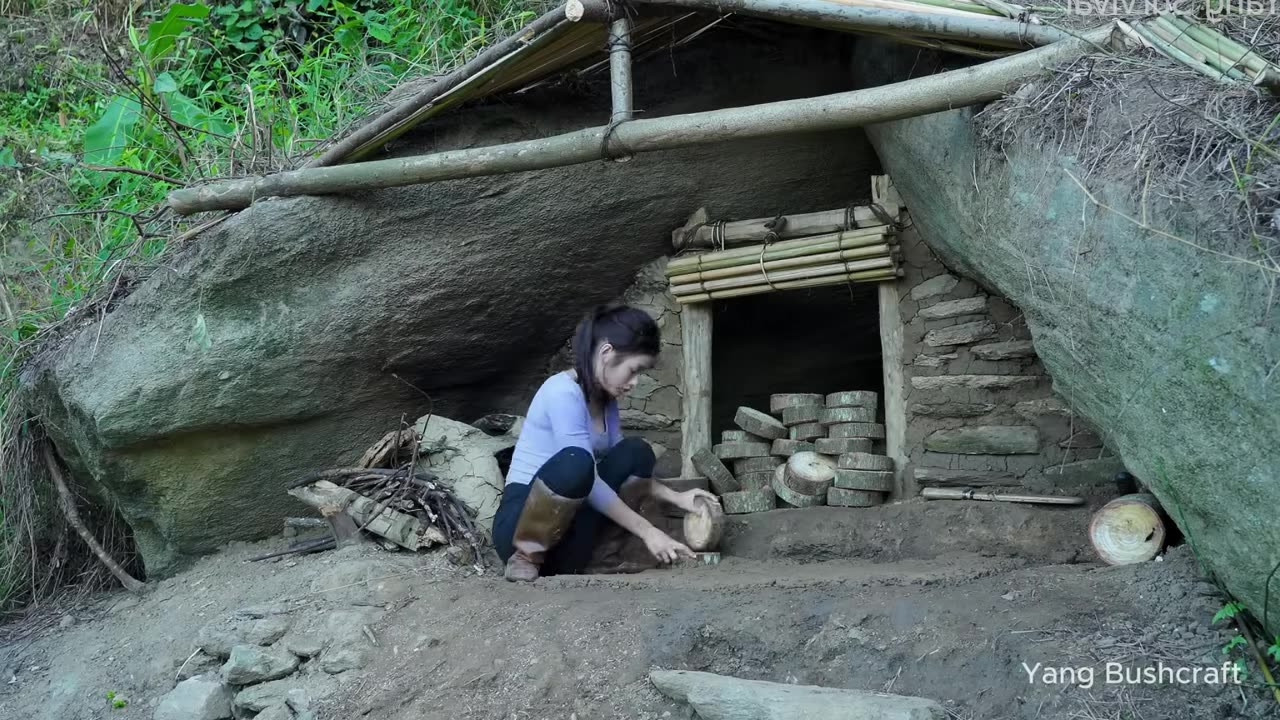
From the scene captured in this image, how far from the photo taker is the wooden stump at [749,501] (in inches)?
212

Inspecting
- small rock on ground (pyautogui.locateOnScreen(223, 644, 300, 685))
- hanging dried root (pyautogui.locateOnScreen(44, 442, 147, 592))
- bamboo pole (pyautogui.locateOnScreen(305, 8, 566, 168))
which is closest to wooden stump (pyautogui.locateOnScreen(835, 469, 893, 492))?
bamboo pole (pyautogui.locateOnScreen(305, 8, 566, 168))

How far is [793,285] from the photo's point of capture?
5.56 metres

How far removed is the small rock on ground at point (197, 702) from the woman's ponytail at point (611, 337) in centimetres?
185

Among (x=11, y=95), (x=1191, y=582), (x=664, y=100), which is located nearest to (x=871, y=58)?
(x=664, y=100)

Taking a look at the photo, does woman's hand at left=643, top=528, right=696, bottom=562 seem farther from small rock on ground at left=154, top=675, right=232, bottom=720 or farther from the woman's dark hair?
small rock on ground at left=154, top=675, right=232, bottom=720

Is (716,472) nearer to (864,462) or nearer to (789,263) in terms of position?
(864,462)

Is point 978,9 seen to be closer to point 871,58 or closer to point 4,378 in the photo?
point 871,58

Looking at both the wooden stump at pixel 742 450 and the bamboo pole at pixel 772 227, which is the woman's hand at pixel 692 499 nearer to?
the wooden stump at pixel 742 450

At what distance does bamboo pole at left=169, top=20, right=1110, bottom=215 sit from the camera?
3.80 meters

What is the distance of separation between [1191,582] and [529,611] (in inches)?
88.6

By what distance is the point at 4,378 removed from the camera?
19.1 feet

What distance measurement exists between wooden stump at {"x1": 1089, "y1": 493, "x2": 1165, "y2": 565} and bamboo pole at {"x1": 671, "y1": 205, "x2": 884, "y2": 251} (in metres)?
1.87

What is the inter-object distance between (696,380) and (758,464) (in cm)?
57

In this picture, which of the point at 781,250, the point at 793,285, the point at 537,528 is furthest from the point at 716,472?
the point at 537,528
